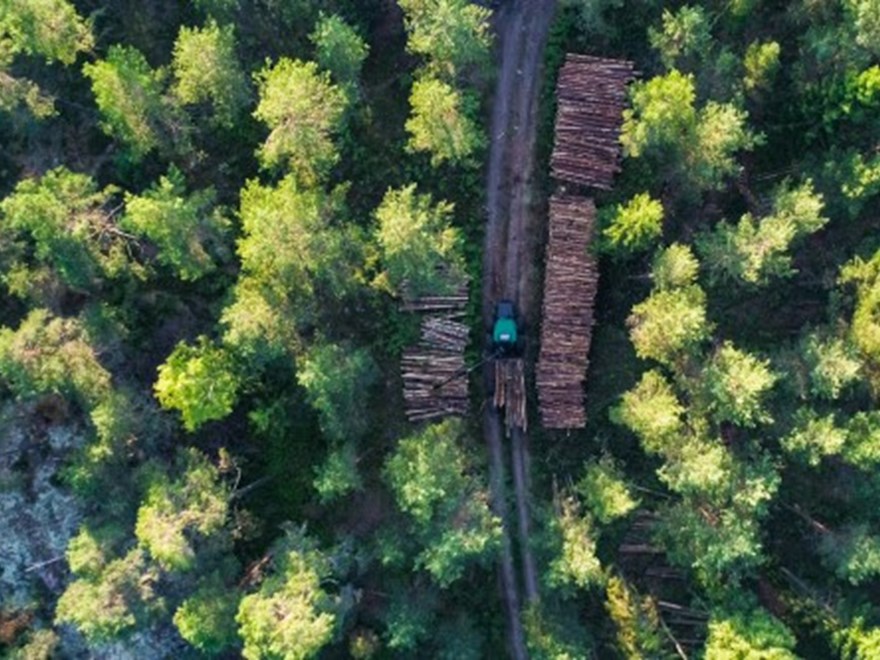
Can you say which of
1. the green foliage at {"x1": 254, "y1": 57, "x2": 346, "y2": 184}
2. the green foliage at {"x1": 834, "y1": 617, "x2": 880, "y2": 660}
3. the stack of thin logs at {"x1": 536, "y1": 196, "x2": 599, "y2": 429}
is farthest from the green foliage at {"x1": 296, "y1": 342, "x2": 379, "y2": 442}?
the green foliage at {"x1": 834, "y1": 617, "x2": 880, "y2": 660}

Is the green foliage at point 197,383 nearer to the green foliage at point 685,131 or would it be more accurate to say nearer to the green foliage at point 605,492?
the green foliage at point 605,492

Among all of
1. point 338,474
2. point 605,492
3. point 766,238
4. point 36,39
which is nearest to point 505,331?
point 605,492

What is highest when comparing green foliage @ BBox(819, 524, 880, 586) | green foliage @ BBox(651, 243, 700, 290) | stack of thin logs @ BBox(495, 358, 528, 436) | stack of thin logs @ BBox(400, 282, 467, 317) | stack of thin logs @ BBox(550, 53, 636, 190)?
stack of thin logs @ BBox(550, 53, 636, 190)

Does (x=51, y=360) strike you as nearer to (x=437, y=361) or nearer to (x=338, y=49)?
(x=437, y=361)

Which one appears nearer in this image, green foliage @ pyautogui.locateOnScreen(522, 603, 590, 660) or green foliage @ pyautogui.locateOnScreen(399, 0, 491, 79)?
green foliage @ pyautogui.locateOnScreen(399, 0, 491, 79)

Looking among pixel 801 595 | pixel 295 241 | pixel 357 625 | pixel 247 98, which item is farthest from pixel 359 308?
pixel 801 595

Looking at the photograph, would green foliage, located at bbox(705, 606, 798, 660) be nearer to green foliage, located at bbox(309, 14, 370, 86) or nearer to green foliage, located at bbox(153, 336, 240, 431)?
green foliage, located at bbox(153, 336, 240, 431)
